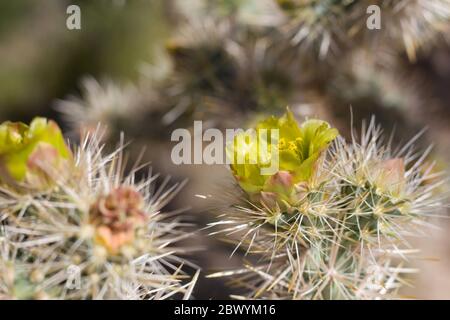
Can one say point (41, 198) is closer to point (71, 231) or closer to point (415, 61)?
point (71, 231)

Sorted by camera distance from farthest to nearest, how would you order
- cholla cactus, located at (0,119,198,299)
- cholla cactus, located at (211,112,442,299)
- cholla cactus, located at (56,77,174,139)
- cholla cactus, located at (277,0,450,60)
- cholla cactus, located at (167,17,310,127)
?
1. cholla cactus, located at (56,77,174,139)
2. cholla cactus, located at (167,17,310,127)
3. cholla cactus, located at (277,0,450,60)
4. cholla cactus, located at (211,112,442,299)
5. cholla cactus, located at (0,119,198,299)

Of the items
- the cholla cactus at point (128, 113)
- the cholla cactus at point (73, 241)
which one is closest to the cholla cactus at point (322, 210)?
the cholla cactus at point (73, 241)

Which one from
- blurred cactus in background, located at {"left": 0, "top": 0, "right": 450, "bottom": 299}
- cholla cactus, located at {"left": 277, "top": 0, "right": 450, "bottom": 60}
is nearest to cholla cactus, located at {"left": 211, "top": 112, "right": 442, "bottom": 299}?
blurred cactus in background, located at {"left": 0, "top": 0, "right": 450, "bottom": 299}

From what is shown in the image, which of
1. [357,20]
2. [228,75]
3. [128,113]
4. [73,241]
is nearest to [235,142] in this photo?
[73,241]

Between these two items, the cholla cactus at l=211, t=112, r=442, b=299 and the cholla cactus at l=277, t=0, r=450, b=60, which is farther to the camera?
the cholla cactus at l=277, t=0, r=450, b=60

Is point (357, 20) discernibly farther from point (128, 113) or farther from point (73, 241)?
point (73, 241)

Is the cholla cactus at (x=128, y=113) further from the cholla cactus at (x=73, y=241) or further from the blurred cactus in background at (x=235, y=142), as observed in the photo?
A: the cholla cactus at (x=73, y=241)

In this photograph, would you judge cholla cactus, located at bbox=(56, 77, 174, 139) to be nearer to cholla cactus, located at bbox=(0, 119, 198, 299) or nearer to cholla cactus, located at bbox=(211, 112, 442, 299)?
cholla cactus, located at bbox=(211, 112, 442, 299)

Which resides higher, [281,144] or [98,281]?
[281,144]

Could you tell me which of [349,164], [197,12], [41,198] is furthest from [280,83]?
[41,198]
